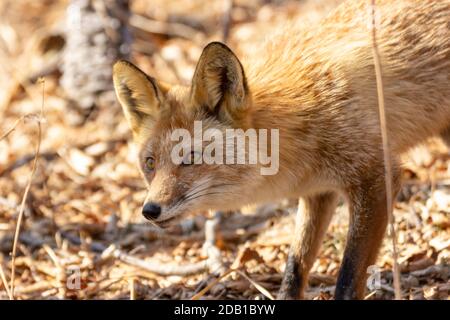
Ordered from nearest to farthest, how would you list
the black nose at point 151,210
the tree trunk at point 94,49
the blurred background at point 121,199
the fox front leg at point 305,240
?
the black nose at point 151,210
the fox front leg at point 305,240
the blurred background at point 121,199
the tree trunk at point 94,49

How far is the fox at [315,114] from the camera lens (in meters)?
4.32

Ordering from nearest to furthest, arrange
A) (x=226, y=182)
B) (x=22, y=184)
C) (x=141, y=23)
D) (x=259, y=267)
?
(x=226, y=182), (x=259, y=267), (x=22, y=184), (x=141, y=23)

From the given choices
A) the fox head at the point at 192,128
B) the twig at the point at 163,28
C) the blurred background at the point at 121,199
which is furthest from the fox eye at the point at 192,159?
the twig at the point at 163,28

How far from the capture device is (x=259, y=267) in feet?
18.3

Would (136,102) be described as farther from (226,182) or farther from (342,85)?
(342,85)

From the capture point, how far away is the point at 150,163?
4.52 meters

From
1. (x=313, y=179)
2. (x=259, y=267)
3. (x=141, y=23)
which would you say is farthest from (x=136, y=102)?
(x=141, y=23)

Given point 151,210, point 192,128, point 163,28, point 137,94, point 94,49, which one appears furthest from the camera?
point 163,28

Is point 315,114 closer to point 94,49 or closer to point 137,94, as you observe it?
point 137,94

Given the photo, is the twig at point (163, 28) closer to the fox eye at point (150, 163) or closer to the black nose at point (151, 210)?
the fox eye at point (150, 163)

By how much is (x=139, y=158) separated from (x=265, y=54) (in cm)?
124
